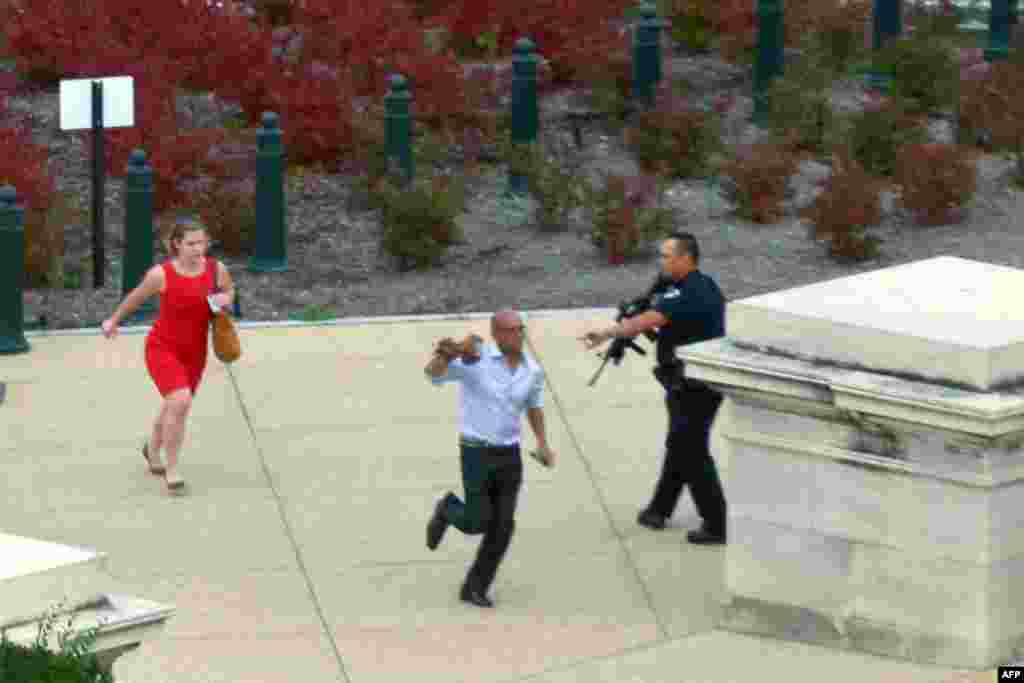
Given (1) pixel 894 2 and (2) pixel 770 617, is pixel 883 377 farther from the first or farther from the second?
(1) pixel 894 2

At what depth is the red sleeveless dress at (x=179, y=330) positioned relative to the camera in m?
13.3

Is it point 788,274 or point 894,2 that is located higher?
point 894,2

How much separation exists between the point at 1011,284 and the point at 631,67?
9.40 m

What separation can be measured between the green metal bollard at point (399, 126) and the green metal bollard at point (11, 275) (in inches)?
131

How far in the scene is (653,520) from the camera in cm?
1302

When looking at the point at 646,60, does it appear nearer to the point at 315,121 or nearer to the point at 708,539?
the point at 315,121

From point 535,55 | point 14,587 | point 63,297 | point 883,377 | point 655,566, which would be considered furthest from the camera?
point 535,55

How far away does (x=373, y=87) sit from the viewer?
2033 cm

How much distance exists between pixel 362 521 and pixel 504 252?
5.12m

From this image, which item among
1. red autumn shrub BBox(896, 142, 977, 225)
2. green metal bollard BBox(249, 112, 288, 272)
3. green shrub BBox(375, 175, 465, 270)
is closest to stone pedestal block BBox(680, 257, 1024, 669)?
green shrub BBox(375, 175, 465, 270)

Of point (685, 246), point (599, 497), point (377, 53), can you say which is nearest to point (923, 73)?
point (377, 53)

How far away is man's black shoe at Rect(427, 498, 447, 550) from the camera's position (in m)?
12.0

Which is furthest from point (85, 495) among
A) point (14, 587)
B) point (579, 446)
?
point (14, 587)

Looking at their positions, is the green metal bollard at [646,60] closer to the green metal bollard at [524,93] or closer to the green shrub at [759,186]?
the green metal bollard at [524,93]
